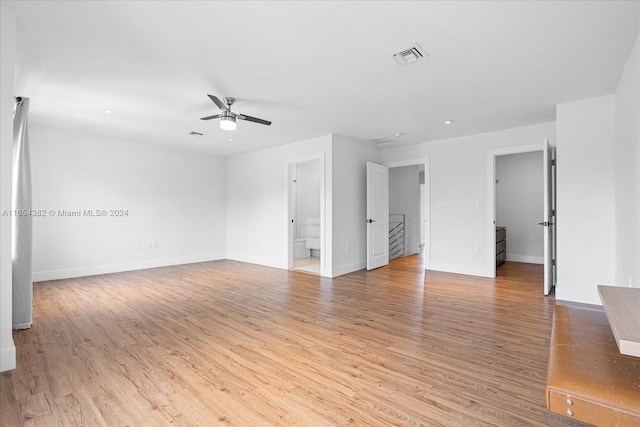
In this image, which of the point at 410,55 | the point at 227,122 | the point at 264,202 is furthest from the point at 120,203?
the point at 410,55

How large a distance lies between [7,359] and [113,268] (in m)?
4.02

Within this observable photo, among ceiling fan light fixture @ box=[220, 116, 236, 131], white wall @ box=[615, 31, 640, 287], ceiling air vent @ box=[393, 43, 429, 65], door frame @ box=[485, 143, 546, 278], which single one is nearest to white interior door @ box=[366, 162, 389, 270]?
door frame @ box=[485, 143, 546, 278]

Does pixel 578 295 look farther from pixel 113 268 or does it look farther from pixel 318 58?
pixel 113 268

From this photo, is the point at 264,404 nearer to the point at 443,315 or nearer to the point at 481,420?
the point at 481,420

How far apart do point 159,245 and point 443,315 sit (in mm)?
5713

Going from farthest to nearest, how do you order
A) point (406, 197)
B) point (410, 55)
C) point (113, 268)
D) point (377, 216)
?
point (406, 197), point (377, 216), point (113, 268), point (410, 55)

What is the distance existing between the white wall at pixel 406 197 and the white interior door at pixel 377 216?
6.43 feet

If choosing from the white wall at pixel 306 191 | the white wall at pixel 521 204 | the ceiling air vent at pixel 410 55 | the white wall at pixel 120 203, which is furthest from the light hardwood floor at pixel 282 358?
the white wall at pixel 306 191

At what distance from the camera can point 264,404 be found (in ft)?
5.95

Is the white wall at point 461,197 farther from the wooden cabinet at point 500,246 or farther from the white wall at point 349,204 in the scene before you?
the white wall at point 349,204

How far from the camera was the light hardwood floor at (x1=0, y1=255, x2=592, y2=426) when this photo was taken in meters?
1.74

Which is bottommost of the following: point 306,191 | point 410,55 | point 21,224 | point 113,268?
point 113,268

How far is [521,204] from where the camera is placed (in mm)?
7227

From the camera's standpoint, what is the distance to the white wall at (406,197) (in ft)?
27.1
